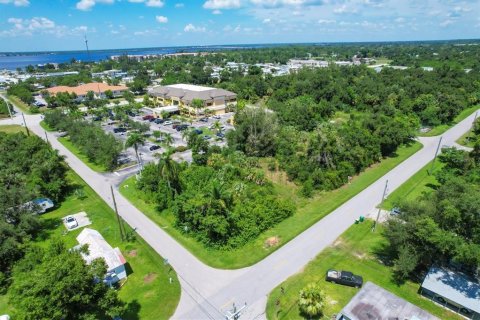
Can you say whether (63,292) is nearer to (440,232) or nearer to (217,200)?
(217,200)

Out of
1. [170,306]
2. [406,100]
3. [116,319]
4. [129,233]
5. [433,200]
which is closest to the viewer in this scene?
[116,319]

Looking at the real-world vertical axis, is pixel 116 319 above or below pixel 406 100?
below

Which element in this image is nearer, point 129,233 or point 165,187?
point 129,233

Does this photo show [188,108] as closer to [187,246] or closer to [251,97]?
Answer: [251,97]

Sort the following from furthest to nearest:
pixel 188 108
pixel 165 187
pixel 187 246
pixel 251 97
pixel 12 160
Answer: pixel 251 97 → pixel 188 108 → pixel 12 160 → pixel 165 187 → pixel 187 246

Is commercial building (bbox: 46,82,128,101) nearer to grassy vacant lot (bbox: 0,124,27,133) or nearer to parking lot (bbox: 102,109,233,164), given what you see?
grassy vacant lot (bbox: 0,124,27,133)

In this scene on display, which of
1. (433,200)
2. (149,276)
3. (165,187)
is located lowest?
(149,276)

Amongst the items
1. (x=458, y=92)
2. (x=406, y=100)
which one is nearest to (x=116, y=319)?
(x=406, y=100)

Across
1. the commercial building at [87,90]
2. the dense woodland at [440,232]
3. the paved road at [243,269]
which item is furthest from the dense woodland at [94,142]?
the commercial building at [87,90]

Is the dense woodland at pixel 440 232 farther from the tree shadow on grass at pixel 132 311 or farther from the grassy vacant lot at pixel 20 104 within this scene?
the grassy vacant lot at pixel 20 104
